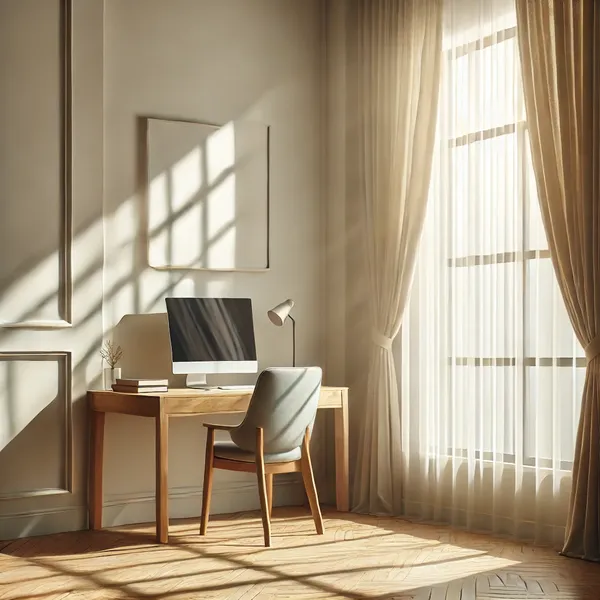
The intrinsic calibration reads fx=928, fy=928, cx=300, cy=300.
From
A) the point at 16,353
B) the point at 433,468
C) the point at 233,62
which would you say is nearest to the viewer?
the point at 16,353

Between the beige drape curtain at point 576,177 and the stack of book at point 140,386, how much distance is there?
1.97 meters

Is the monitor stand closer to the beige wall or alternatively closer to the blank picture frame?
the beige wall

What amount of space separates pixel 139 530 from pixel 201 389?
77 centimetres

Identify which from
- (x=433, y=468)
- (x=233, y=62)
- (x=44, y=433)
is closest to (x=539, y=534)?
(x=433, y=468)

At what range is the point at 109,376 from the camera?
4746 mm

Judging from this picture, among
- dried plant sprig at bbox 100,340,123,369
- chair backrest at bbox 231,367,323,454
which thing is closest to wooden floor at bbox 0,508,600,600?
chair backrest at bbox 231,367,323,454

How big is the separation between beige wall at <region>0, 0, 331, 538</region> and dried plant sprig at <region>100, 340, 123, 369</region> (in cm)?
6

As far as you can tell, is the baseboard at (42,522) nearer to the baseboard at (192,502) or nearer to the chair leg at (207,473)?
the baseboard at (192,502)

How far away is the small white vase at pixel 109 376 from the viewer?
4707 millimetres

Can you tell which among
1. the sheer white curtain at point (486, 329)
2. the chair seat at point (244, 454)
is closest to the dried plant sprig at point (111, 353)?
the chair seat at point (244, 454)

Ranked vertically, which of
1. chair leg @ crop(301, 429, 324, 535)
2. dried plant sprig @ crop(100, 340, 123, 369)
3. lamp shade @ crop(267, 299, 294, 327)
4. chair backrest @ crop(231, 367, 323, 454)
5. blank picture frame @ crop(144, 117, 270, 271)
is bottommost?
chair leg @ crop(301, 429, 324, 535)

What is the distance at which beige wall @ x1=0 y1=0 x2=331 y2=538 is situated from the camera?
182 inches

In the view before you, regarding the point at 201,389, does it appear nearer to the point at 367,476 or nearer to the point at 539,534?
the point at 367,476

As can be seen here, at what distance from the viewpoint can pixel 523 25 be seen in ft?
14.1
